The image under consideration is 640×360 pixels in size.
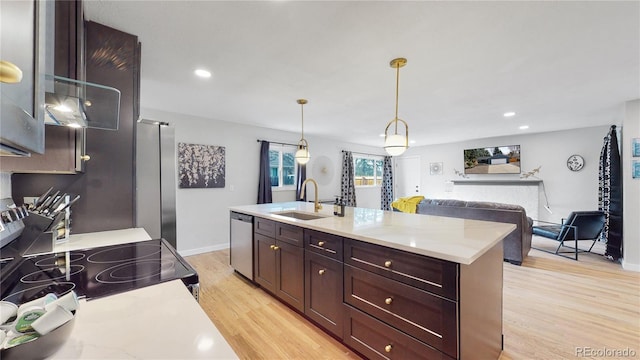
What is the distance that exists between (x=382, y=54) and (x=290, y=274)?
2.16 m

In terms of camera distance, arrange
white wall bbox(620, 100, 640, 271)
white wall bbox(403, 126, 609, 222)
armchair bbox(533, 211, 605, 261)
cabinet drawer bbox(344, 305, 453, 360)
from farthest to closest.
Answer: white wall bbox(403, 126, 609, 222) → armchair bbox(533, 211, 605, 261) → white wall bbox(620, 100, 640, 271) → cabinet drawer bbox(344, 305, 453, 360)

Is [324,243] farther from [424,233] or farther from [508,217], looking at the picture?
[508,217]

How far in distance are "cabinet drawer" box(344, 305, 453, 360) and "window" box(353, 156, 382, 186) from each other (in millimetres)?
5842

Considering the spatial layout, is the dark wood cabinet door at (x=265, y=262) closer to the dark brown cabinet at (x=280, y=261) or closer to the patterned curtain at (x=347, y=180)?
the dark brown cabinet at (x=280, y=261)

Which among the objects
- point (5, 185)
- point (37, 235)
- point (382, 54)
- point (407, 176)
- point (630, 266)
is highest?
point (382, 54)

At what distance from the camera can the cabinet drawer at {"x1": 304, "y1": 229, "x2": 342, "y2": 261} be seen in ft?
6.25

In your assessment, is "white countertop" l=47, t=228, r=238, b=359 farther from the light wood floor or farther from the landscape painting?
the landscape painting

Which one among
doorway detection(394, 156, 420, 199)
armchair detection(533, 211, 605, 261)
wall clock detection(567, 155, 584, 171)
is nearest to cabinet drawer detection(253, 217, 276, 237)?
armchair detection(533, 211, 605, 261)

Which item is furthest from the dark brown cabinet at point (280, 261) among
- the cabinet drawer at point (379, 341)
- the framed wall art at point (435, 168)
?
the framed wall art at point (435, 168)

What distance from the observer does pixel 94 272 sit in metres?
1.07

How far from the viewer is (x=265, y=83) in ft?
9.23

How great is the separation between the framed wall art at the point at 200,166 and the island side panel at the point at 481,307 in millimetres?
4134

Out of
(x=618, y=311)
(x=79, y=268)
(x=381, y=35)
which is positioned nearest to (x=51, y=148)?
(x=79, y=268)

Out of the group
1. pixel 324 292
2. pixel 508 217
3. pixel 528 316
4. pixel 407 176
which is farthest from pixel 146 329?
pixel 407 176
